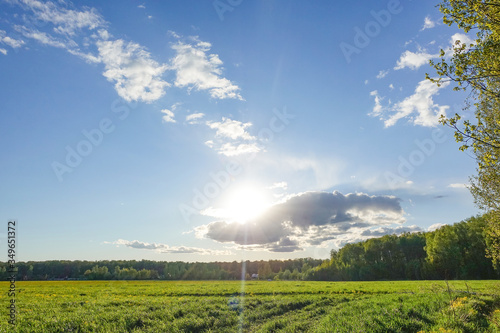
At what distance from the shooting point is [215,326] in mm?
16984

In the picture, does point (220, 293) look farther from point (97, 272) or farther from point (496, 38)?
point (97, 272)

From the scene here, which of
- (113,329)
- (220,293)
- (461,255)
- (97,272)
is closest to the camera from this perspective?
(113,329)

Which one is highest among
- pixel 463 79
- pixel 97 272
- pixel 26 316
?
pixel 463 79

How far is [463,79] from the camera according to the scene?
31.6 ft

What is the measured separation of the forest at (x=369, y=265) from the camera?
83.6 metres

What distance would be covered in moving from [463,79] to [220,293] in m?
34.6

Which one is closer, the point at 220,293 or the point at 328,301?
the point at 328,301

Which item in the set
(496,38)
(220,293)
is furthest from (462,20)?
(220,293)

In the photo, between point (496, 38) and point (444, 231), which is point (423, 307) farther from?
point (444, 231)

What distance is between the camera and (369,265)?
350 feet

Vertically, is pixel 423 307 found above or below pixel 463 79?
below

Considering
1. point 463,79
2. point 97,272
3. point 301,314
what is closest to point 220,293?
point 301,314

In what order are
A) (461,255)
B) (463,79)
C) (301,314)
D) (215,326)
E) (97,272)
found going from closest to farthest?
(463,79) → (215,326) → (301,314) → (461,255) → (97,272)

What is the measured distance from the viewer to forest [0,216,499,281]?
3292 inches
